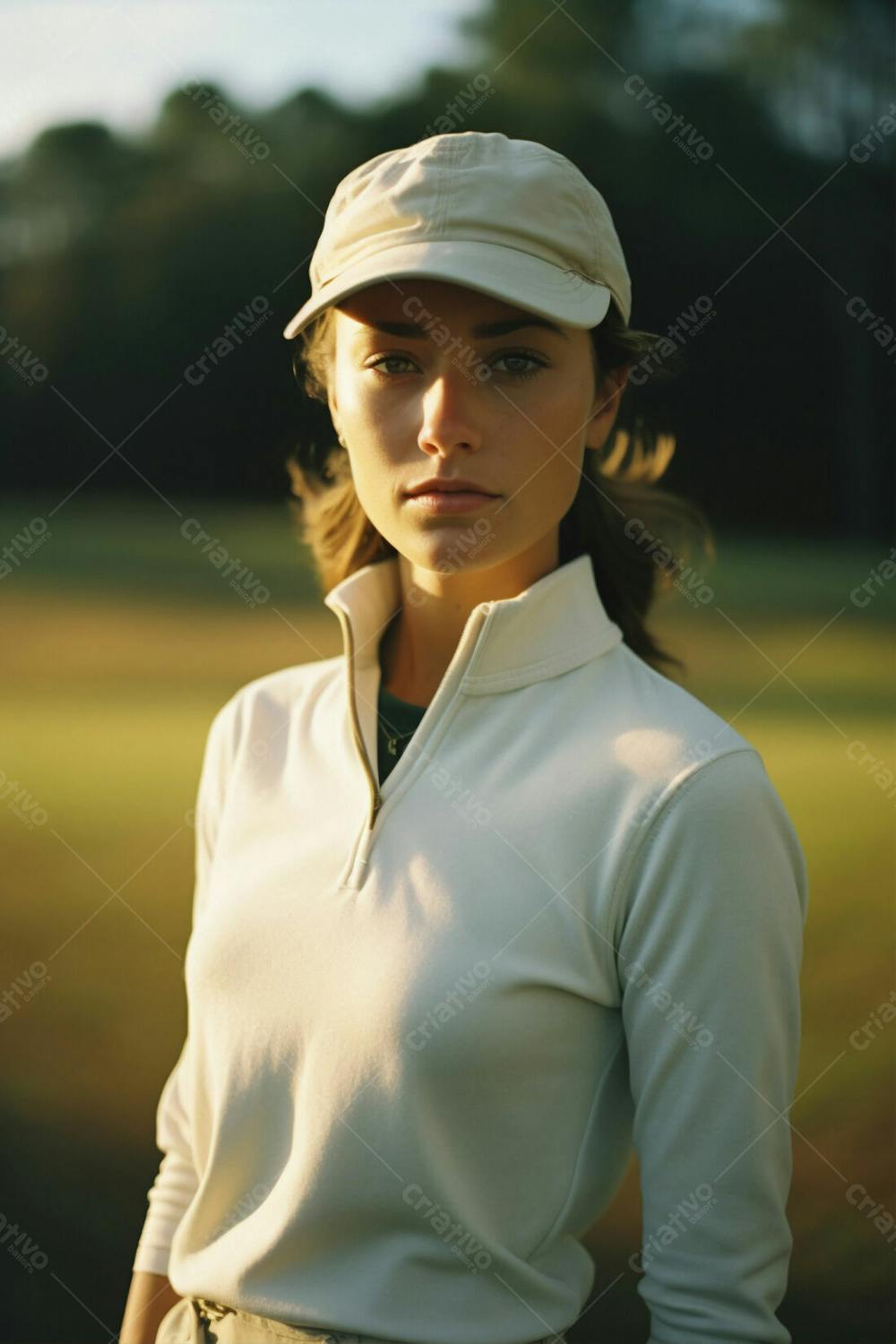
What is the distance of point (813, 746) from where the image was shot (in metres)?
4.33

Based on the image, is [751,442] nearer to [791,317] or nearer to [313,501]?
[791,317]

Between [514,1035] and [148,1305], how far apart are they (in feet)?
1.40

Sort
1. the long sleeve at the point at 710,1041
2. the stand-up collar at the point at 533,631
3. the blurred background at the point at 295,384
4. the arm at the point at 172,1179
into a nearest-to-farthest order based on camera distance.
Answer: the long sleeve at the point at 710,1041 → the stand-up collar at the point at 533,631 → the arm at the point at 172,1179 → the blurred background at the point at 295,384

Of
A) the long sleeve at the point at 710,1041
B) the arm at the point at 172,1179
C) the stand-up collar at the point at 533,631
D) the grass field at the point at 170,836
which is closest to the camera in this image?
the long sleeve at the point at 710,1041

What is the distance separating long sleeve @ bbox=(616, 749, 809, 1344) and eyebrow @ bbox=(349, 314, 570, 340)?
301mm

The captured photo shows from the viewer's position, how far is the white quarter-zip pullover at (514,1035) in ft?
2.66

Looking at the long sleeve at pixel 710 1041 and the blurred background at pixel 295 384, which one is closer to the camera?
the long sleeve at pixel 710 1041

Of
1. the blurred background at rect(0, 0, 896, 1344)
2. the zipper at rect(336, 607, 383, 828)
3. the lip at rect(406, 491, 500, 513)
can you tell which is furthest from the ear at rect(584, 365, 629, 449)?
the blurred background at rect(0, 0, 896, 1344)

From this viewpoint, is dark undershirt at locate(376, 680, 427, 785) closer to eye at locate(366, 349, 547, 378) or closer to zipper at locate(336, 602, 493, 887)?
zipper at locate(336, 602, 493, 887)

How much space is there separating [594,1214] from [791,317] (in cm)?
409

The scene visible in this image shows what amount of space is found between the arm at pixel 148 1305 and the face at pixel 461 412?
58 centimetres

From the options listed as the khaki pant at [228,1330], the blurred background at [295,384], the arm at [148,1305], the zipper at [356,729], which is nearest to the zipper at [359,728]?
the zipper at [356,729]

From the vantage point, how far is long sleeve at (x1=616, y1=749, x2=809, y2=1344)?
0.81 metres

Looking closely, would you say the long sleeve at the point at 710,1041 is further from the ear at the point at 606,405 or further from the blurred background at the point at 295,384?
the blurred background at the point at 295,384
